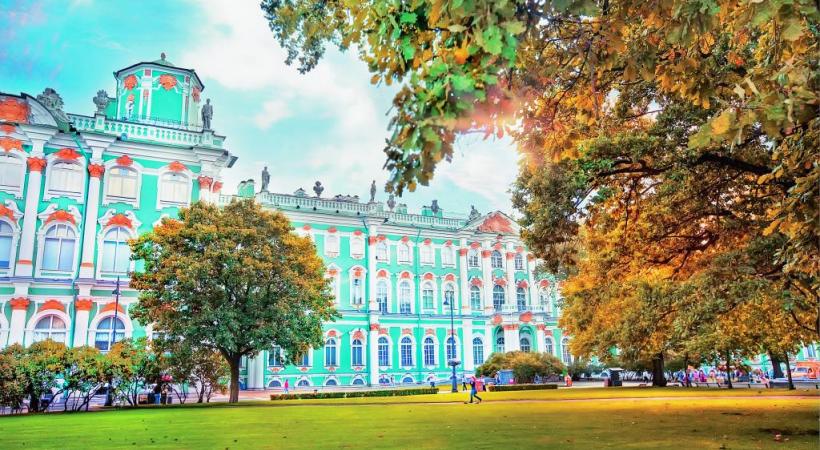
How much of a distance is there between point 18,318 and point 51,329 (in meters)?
1.60

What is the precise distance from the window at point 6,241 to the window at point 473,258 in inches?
1263

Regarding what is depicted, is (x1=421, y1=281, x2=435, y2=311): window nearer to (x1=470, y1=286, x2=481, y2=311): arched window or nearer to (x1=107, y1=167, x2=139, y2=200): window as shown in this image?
(x1=470, y1=286, x2=481, y2=311): arched window

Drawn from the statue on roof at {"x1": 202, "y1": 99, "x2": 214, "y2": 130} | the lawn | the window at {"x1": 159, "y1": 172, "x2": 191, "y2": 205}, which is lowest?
the lawn

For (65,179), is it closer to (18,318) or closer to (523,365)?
(18,318)

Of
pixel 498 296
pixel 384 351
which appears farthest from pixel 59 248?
pixel 498 296

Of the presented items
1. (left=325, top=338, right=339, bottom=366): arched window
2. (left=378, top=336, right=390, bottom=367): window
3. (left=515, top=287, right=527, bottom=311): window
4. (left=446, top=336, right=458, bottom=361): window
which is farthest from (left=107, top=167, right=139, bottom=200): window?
(left=515, top=287, right=527, bottom=311): window

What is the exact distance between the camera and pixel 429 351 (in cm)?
4597

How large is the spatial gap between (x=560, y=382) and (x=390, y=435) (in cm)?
3430

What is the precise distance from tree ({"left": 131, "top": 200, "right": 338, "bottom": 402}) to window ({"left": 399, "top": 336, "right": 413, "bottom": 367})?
20.8 m

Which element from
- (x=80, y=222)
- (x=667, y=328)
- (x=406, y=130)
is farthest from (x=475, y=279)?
(x=406, y=130)

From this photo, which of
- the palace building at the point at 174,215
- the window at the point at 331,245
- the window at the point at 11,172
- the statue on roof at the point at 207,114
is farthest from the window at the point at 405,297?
the window at the point at 11,172

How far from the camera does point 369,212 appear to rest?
45000 mm

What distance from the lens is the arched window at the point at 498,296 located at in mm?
49688

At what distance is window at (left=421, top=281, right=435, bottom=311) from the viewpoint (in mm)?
46906
